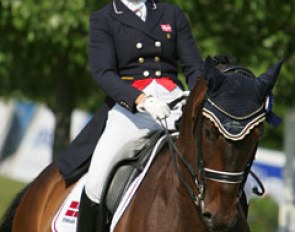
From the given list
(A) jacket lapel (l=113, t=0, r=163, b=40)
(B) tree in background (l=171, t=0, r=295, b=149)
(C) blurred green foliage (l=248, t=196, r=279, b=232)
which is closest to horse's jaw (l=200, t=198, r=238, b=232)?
(A) jacket lapel (l=113, t=0, r=163, b=40)

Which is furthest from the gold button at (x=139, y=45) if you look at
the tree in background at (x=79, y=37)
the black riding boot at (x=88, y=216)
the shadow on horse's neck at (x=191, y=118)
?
the tree in background at (x=79, y=37)

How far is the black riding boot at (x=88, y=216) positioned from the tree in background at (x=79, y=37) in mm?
4785

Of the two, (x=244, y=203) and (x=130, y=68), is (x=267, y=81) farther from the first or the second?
(x=130, y=68)

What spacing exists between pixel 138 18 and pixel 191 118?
1.26 m

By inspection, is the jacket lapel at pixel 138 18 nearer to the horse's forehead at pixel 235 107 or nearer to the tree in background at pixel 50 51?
the horse's forehead at pixel 235 107

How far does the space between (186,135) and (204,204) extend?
52cm

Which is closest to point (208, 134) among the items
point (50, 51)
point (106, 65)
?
point (106, 65)

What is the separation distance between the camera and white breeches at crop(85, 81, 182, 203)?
19.8 ft

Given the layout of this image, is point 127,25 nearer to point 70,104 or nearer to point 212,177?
point 212,177

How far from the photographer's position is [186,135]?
546 cm

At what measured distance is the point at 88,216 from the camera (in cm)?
621

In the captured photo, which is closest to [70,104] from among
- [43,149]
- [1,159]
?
[43,149]

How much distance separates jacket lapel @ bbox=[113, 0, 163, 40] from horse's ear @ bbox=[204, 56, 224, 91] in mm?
1215

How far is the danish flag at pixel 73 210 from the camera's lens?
6449 millimetres
